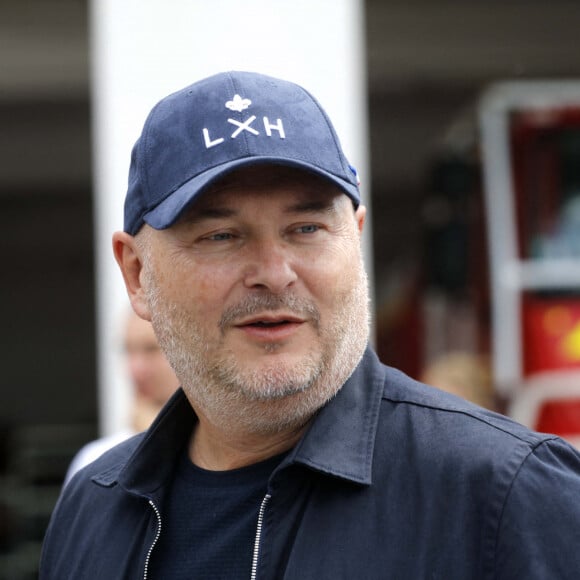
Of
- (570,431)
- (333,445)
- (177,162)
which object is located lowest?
(570,431)

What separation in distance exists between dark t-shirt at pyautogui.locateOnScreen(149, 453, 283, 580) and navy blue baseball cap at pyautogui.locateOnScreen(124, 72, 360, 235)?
1.39ft

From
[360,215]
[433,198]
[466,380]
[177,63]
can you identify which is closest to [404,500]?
[360,215]

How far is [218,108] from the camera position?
1.92 metres

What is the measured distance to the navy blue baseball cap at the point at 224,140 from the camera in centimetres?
186

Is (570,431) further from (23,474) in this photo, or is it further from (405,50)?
(23,474)

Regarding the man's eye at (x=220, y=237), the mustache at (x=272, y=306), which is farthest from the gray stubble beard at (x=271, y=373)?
the man's eye at (x=220, y=237)

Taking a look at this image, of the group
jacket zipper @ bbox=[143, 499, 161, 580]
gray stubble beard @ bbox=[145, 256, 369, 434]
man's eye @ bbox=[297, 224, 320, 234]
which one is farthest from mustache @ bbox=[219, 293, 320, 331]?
jacket zipper @ bbox=[143, 499, 161, 580]

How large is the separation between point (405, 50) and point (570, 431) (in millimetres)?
6270

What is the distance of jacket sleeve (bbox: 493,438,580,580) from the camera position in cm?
159

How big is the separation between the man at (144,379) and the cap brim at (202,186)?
230cm

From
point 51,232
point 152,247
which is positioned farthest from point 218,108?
point 51,232

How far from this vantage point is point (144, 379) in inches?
171

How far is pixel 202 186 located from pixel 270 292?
7.4 inches

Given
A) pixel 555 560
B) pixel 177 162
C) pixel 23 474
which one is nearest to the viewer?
pixel 555 560
